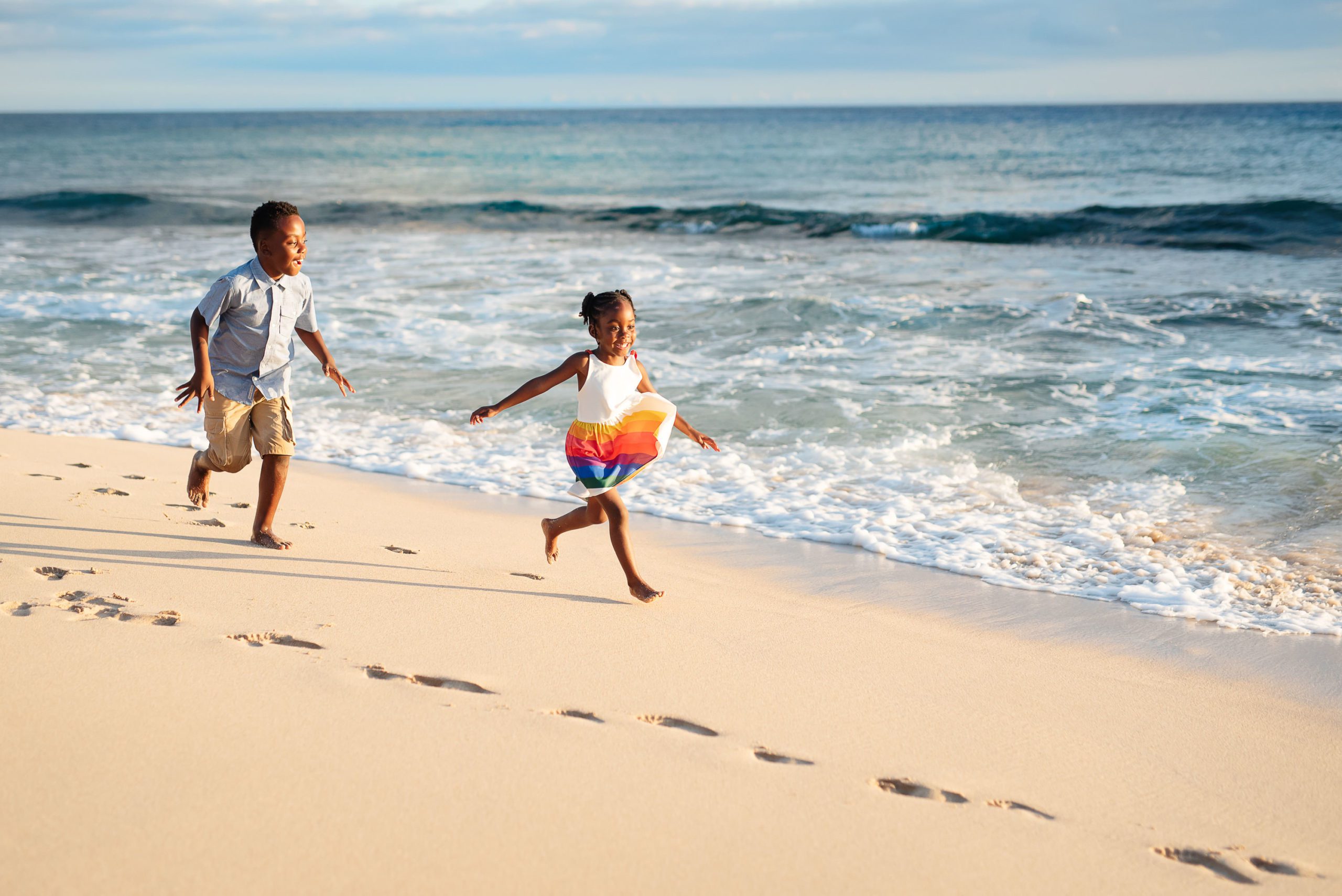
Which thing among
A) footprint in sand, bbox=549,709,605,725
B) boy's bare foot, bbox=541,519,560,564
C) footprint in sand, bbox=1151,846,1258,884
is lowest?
footprint in sand, bbox=1151,846,1258,884

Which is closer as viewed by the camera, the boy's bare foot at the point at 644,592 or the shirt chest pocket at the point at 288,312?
the boy's bare foot at the point at 644,592

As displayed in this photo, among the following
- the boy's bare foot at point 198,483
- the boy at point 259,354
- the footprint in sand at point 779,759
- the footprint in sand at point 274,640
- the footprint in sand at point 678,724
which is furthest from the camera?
the boy's bare foot at point 198,483

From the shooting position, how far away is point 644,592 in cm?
397

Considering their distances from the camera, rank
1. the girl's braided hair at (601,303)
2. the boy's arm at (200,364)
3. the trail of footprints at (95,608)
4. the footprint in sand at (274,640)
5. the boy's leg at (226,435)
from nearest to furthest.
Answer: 1. the footprint in sand at (274,640)
2. the trail of footprints at (95,608)
3. the girl's braided hair at (601,303)
4. the boy's arm at (200,364)
5. the boy's leg at (226,435)

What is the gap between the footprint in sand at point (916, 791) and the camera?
2.59m

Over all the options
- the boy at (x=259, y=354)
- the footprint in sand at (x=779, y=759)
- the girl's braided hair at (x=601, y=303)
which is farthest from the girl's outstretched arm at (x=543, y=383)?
the footprint in sand at (x=779, y=759)

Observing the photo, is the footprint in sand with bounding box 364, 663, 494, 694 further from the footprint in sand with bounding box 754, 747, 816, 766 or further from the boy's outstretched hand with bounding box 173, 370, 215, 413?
the boy's outstretched hand with bounding box 173, 370, 215, 413

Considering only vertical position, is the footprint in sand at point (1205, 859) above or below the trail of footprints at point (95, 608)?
below

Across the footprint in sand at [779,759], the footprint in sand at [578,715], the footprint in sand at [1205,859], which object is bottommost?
the footprint in sand at [1205,859]

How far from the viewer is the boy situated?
3945 mm

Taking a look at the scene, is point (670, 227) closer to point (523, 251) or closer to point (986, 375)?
point (523, 251)

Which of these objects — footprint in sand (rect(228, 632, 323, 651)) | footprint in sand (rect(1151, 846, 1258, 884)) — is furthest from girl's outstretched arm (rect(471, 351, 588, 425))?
footprint in sand (rect(1151, 846, 1258, 884))

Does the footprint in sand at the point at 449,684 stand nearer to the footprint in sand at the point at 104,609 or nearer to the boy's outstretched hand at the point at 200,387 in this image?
the footprint in sand at the point at 104,609

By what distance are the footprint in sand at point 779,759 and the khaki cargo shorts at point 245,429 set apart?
2.40 metres
